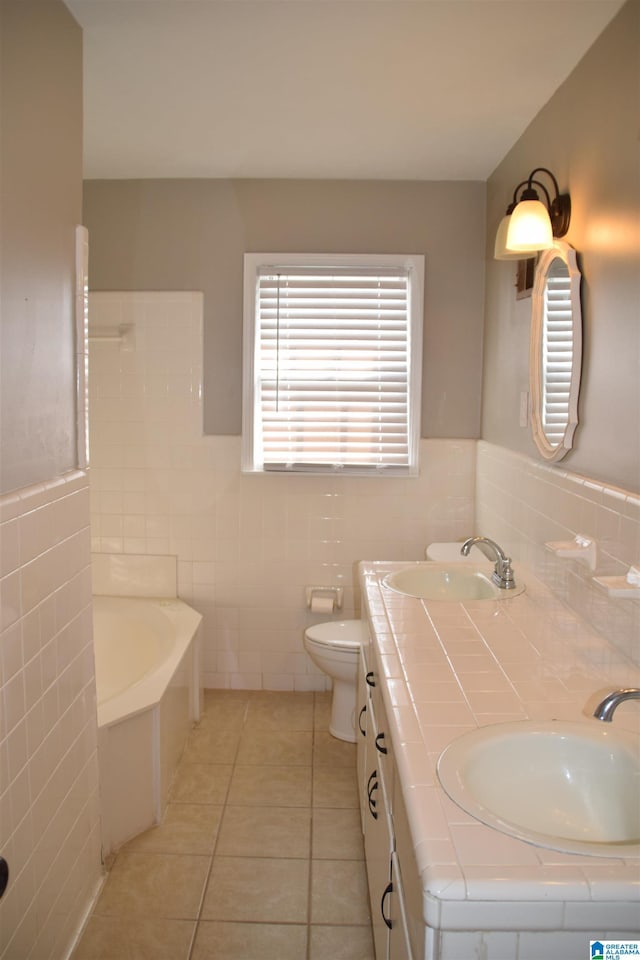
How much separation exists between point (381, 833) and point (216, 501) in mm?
2175

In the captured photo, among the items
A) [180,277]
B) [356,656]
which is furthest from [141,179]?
[356,656]

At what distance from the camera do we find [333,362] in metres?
3.64

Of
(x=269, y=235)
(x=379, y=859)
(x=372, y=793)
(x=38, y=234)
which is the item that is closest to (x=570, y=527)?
(x=372, y=793)

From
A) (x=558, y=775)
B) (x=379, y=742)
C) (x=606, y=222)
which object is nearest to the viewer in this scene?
(x=558, y=775)

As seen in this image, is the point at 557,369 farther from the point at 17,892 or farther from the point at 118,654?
the point at 118,654

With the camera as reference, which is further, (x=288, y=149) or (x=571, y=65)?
(x=288, y=149)

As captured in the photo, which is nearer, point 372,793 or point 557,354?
point 372,793

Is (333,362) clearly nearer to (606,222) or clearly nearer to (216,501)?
(216,501)

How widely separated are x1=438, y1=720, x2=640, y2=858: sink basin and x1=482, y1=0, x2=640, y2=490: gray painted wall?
68cm

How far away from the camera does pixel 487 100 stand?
102 inches

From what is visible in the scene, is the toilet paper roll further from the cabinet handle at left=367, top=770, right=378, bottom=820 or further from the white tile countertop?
the cabinet handle at left=367, top=770, right=378, bottom=820

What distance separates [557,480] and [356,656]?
4.13 feet

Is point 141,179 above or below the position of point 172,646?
above

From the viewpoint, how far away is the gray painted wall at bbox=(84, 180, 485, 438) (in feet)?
11.7
